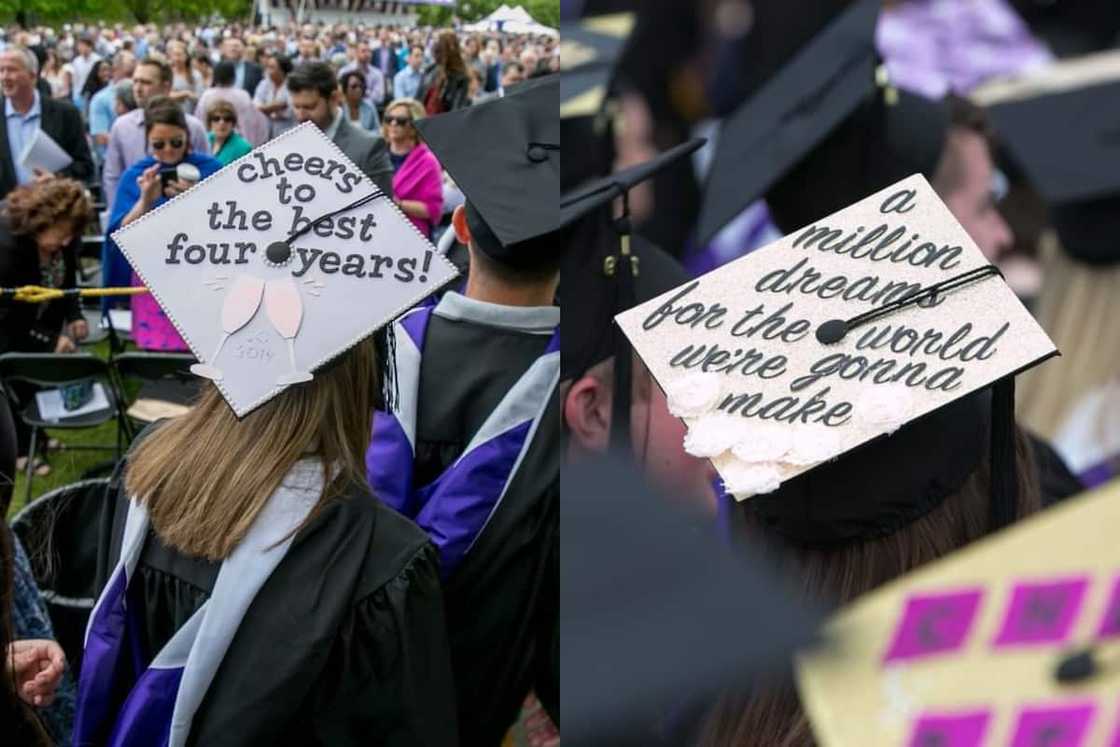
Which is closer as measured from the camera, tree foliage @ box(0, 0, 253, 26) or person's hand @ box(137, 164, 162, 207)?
person's hand @ box(137, 164, 162, 207)

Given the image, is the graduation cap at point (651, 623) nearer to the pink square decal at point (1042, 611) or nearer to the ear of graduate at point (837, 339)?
the ear of graduate at point (837, 339)

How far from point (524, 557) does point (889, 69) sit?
1387 mm

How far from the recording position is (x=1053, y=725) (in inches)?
31.3

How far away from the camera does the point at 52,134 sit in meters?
6.29

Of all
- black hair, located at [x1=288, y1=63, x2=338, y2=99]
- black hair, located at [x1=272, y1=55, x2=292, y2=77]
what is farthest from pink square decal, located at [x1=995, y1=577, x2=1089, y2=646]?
black hair, located at [x1=272, y1=55, x2=292, y2=77]

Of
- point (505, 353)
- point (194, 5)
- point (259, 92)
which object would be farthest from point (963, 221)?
point (194, 5)

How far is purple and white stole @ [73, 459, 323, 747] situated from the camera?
1.63m

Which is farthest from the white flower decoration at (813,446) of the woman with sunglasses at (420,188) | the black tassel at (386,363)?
the woman with sunglasses at (420,188)

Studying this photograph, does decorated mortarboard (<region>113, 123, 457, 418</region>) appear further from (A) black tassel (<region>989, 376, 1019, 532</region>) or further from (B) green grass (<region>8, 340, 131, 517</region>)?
(B) green grass (<region>8, 340, 131, 517</region>)

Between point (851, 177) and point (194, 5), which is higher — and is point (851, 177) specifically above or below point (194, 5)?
above

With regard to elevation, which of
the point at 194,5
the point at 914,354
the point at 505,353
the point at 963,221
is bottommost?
the point at 194,5

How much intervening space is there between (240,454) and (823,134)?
1.07 m

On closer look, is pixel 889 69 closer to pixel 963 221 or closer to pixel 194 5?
pixel 963 221

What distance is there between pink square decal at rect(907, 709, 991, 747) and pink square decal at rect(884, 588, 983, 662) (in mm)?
50
